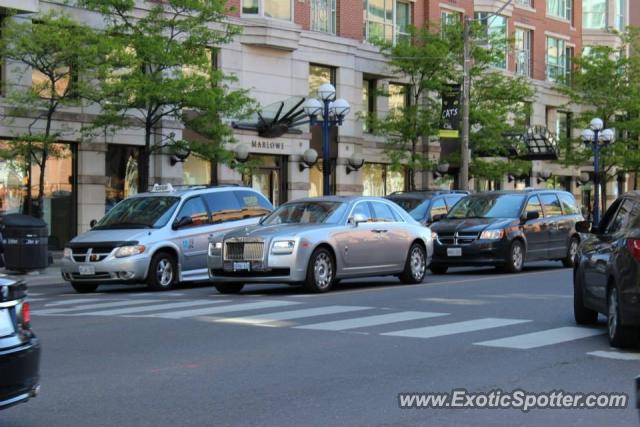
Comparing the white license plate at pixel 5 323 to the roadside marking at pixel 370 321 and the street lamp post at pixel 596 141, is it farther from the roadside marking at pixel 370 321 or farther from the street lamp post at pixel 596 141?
the street lamp post at pixel 596 141

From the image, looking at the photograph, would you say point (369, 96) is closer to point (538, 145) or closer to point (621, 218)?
point (538, 145)

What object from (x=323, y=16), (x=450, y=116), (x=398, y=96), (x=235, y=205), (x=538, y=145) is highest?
(x=323, y=16)

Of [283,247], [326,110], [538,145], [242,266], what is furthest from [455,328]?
[538,145]

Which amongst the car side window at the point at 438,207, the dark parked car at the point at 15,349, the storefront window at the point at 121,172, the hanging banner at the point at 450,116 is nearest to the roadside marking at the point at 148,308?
the dark parked car at the point at 15,349

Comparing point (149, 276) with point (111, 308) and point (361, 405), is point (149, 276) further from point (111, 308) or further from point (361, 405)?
point (361, 405)

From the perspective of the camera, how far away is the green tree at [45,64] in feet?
74.1

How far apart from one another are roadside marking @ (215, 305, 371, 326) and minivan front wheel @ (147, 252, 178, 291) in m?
4.96

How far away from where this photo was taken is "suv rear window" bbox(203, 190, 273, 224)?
19.6m

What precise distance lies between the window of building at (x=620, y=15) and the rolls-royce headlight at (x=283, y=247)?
42023 millimetres

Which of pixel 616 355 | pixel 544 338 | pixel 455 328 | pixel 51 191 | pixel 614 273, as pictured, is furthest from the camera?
pixel 51 191

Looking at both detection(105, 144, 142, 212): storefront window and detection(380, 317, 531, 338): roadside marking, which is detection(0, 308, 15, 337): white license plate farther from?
detection(105, 144, 142, 212): storefront window

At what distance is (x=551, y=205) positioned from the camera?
2352cm

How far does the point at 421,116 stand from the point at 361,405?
1105 inches
